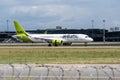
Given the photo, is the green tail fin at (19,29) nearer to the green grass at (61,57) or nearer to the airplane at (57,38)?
the airplane at (57,38)

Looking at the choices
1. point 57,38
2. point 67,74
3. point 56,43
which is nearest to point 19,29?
point 57,38

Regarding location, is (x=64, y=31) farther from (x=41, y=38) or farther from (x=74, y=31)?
(x=41, y=38)

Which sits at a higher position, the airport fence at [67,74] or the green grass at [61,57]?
the airport fence at [67,74]

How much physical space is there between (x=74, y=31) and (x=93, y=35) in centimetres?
864

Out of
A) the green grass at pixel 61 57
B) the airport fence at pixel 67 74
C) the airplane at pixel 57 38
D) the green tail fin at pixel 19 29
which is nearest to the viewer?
the airport fence at pixel 67 74

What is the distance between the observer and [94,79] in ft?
52.1

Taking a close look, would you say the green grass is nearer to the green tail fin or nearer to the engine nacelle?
the engine nacelle

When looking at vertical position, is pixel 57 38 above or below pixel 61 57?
below

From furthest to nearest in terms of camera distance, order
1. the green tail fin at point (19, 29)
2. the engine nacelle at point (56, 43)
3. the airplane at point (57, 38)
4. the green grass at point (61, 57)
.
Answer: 1. the green tail fin at point (19, 29)
2. the airplane at point (57, 38)
3. the engine nacelle at point (56, 43)
4. the green grass at point (61, 57)

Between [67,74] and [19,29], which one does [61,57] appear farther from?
[19,29]

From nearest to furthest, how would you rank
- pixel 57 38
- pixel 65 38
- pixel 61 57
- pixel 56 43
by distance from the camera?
pixel 61 57
pixel 56 43
pixel 65 38
pixel 57 38

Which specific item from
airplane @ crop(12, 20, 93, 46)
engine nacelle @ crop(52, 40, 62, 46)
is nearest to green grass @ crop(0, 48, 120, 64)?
engine nacelle @ crop(52, 40, 62, 46)

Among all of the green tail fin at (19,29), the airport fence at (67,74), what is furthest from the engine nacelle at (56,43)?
the airport fence at (67,74)

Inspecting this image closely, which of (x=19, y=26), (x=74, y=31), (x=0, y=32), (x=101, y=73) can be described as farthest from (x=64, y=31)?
(x=101, y=73)
